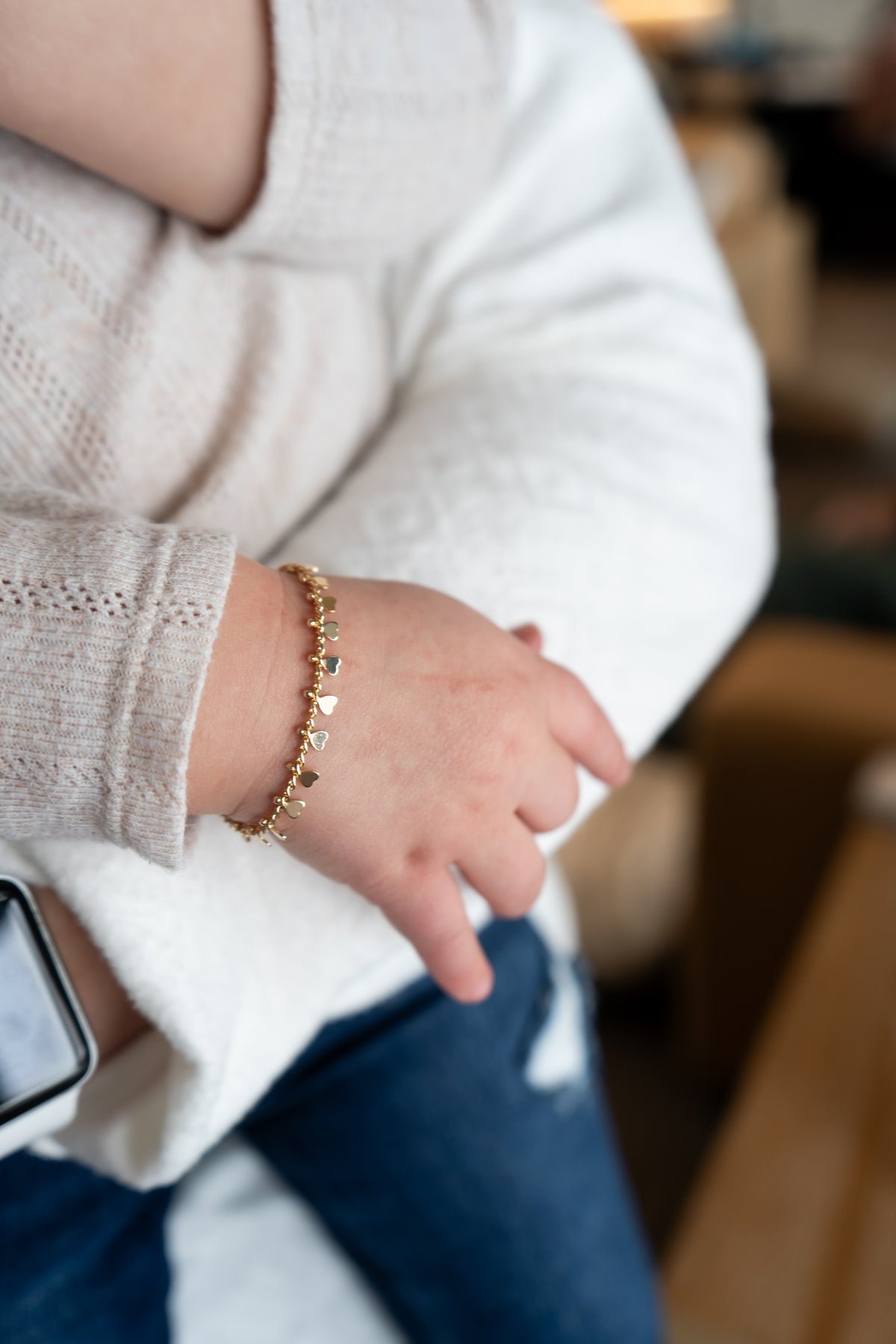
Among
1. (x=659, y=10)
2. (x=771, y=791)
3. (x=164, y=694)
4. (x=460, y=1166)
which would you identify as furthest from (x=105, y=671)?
(x=659, y=10)

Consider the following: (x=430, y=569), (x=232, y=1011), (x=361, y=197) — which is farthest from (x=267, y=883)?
(x=361, y=197)

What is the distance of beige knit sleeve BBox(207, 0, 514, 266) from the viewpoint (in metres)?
0.44

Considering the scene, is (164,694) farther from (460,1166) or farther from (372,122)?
(460,1166)

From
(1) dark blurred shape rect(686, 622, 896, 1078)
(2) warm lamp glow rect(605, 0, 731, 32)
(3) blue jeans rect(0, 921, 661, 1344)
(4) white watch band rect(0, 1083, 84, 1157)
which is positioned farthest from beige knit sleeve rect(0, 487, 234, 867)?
(2) warm lamp glow rect(605, 0, 731, 32)

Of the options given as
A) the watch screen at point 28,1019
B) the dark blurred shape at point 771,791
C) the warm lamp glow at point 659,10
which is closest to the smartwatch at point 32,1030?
the watch screen at point 28,1019

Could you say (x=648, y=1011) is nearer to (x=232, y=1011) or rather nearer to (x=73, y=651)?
(x=232, y=1011)

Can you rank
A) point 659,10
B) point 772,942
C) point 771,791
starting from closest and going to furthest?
point 771,791, point 772,942, point 659,10

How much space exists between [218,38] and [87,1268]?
19.9 inches

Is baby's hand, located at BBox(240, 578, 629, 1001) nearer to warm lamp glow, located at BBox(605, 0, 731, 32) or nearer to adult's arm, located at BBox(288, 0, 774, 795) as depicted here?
adult's arm, located at BBox(288, 0, 774, 795)

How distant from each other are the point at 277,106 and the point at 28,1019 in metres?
0.37

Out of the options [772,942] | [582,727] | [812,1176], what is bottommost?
[772,942]

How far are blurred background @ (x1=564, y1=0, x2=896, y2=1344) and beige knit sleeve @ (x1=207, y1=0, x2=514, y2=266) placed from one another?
809 millimetres

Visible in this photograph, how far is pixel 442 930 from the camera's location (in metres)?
0.42

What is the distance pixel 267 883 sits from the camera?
458 mm
